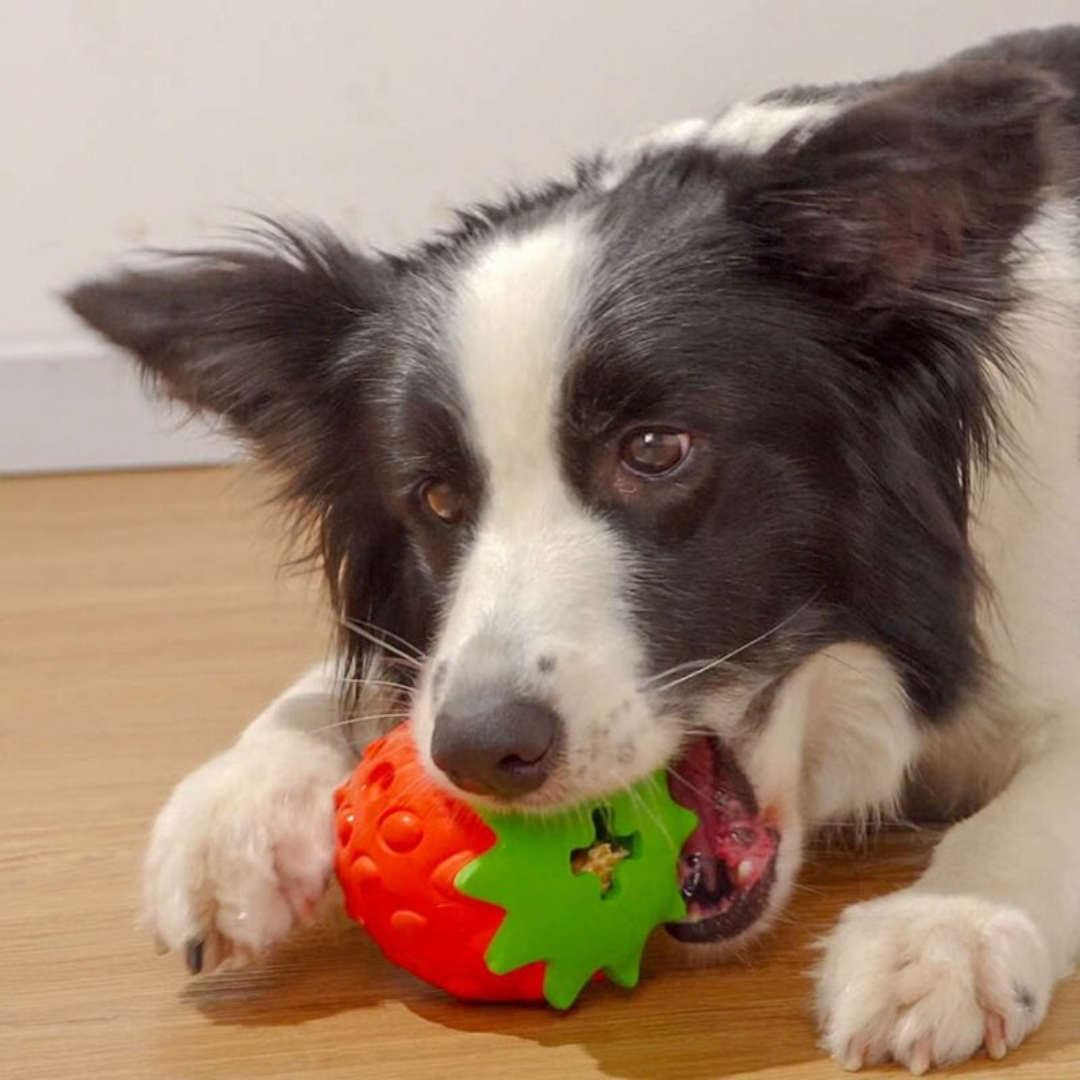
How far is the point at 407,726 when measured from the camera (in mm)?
1977

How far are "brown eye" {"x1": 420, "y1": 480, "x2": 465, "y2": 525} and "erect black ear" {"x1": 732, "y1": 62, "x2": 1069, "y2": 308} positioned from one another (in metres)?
0.43

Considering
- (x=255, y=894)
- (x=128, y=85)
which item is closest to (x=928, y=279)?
(x=255, y=894)

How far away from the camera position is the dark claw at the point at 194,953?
1.90 meters

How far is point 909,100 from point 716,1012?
91 centimetres

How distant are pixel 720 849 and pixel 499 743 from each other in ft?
1.14

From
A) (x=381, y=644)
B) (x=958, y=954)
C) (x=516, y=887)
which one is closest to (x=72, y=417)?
(x=381, y=644)

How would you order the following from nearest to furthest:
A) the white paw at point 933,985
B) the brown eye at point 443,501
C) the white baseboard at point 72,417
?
1. the white paw at point 933,985
2. the brown eye at point 443,501
3. the white baseboard at point 72,417

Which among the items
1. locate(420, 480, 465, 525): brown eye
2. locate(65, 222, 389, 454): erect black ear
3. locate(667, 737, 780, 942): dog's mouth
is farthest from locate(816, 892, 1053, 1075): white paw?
locate(65, 222, 389, 454): erect black ear

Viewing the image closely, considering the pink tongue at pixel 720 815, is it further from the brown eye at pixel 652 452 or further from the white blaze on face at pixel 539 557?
the brown eye at pixel 652 452

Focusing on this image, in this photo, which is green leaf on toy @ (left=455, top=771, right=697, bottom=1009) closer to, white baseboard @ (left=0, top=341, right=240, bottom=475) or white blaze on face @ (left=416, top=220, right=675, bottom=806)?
white blaze on face @ (left=416, top=220, right=675, bottom=806)

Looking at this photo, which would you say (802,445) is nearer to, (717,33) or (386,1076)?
(386,1076)

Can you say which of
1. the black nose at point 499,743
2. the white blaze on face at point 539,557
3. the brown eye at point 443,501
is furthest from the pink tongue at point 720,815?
the brown eye at point 443,501

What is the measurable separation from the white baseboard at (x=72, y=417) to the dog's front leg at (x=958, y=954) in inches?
140

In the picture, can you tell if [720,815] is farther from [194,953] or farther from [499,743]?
[194,953]
